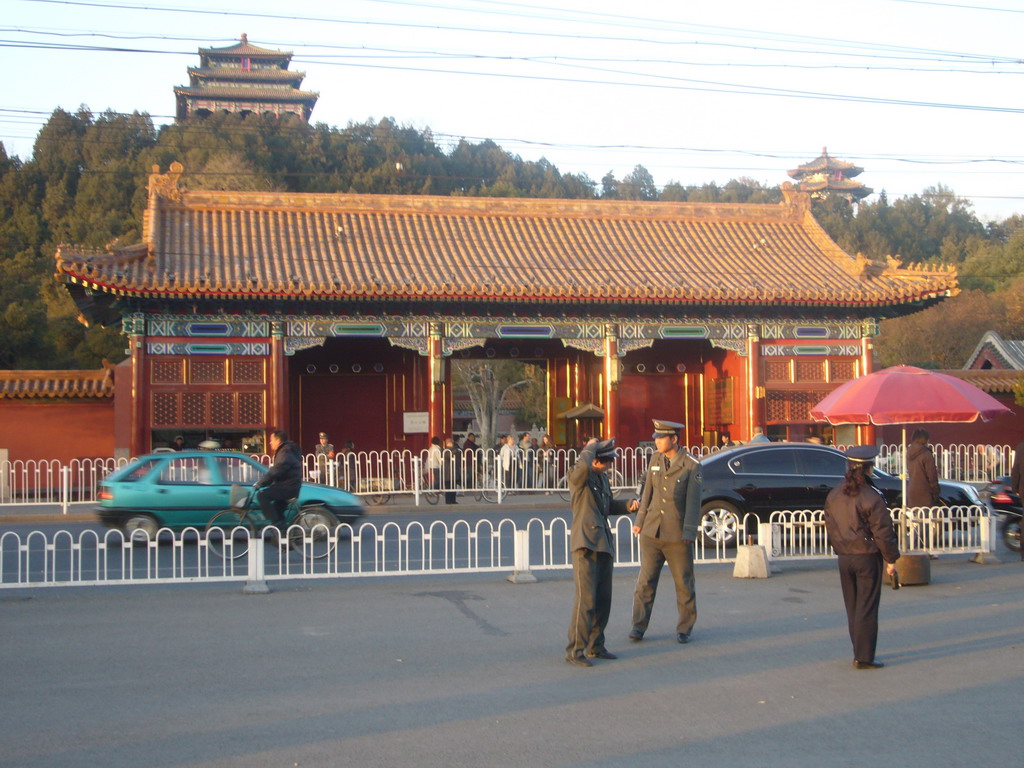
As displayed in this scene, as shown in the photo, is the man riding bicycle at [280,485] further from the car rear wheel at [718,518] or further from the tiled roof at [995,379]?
the tiled roof at [995,379]

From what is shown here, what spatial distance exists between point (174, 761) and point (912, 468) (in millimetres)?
9902

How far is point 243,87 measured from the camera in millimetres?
70750

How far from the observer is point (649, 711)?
668cm

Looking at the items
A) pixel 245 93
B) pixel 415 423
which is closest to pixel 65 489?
pixel 415 423

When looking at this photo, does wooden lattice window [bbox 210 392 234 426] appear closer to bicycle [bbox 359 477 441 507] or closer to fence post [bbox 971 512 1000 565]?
bicycle [bbox 359 477 441 507]

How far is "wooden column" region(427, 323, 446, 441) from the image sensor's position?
2470cm

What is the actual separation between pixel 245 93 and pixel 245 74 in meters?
1.41

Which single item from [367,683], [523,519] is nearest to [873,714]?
[367,683]

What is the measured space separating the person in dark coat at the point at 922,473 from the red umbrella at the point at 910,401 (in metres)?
0.31

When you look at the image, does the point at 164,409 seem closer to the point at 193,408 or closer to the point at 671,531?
the point at 193,408

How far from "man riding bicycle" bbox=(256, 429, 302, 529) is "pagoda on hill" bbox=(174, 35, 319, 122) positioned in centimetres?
6141

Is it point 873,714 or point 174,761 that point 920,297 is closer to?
point 873,714

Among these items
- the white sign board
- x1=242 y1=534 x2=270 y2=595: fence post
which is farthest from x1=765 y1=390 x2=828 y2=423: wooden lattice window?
x1=242 y1=534 x2=270 y2=595: fence post

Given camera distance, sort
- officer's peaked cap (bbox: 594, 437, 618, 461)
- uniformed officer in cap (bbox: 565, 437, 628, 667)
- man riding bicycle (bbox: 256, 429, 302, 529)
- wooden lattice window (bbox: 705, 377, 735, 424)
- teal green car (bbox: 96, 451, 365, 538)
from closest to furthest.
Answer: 1. uniformed officer in cap (bbox: 565, 437, 628, 667)
2. officer's peaked cap (bbox: 594, 437, 618, 461)
3. man riding bicycle (bbox: 256, 429, 302, 529)
4. teal green car (bbox: 96, 451, 365, 538)
5. wooden lattice window (bbox: 705, 377, 735, 424)
